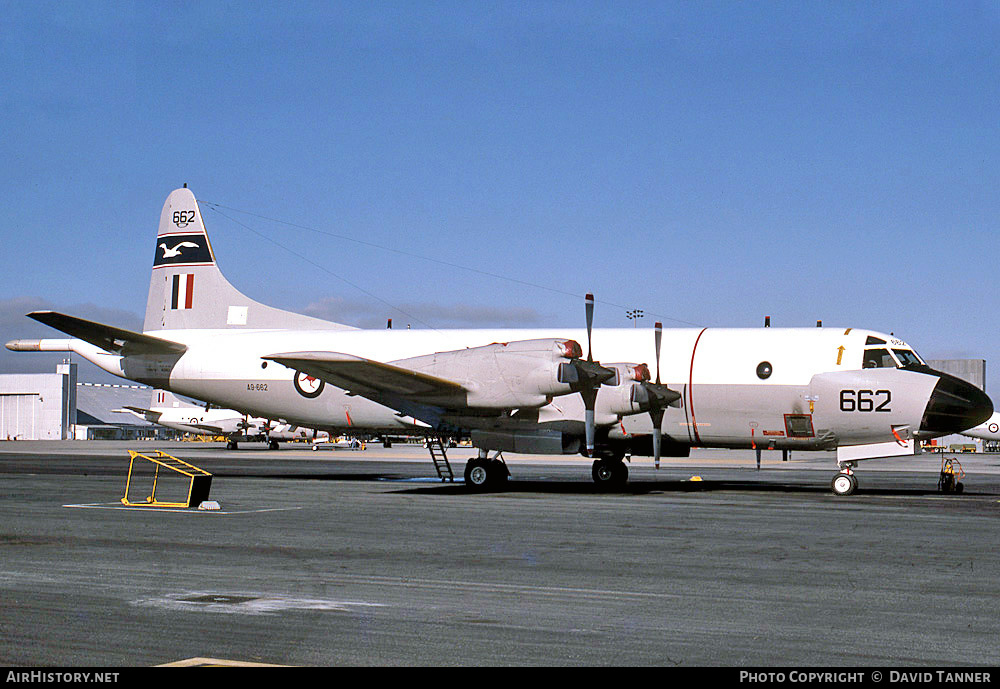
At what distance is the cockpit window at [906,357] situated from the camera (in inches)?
991

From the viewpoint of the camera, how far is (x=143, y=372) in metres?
32.3

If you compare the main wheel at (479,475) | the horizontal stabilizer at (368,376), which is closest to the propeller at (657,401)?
the main wheel at (479,475)

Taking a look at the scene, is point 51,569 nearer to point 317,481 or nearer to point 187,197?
point 317,481

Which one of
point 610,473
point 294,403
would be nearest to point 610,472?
point 610,473

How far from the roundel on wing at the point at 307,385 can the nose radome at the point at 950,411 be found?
17373mm

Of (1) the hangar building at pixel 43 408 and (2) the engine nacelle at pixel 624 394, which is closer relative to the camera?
(2) the engine nacelle at pixel 624 394

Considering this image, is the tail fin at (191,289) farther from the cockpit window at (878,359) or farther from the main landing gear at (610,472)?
the cockpit window at (878,359)

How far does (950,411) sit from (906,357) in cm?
190

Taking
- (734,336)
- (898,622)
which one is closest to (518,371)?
(734,336)

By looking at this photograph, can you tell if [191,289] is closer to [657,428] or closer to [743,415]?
[657,428]

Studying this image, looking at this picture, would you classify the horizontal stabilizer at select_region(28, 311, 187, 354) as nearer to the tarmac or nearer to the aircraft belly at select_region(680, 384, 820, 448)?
the tarmac

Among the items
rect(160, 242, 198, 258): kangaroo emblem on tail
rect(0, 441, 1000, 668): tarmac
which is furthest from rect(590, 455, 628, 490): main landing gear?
rect(160, 242, 198, 258): kangaroo emblem on tail

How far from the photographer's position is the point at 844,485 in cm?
2505
